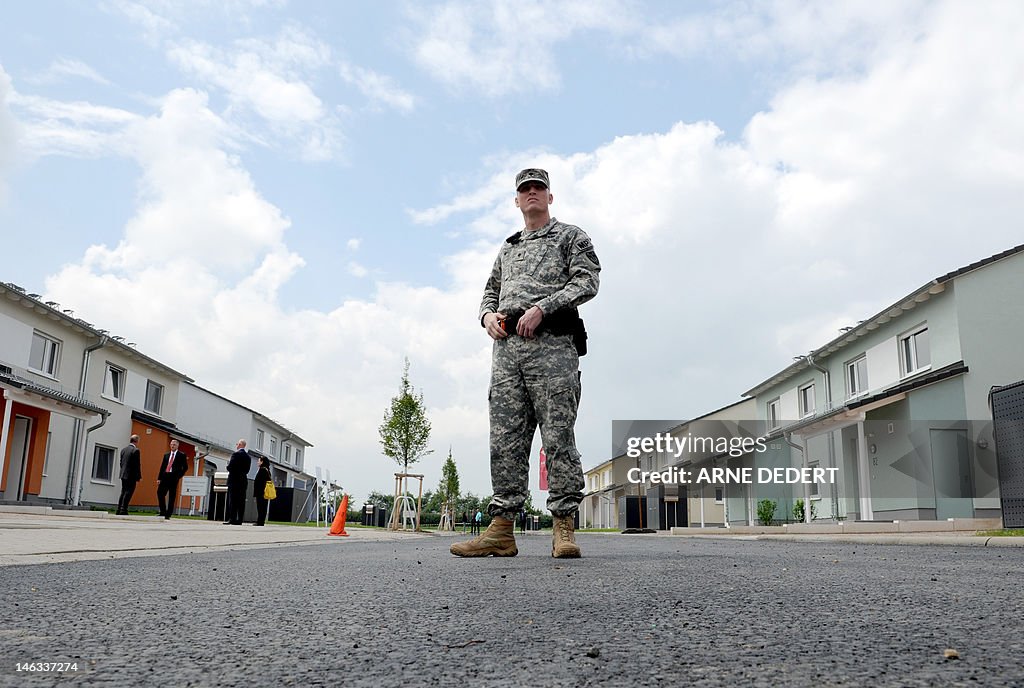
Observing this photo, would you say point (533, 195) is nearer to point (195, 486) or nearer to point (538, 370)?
point (538, 370)

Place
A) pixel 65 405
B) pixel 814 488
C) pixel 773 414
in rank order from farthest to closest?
pixel 773 414 < pixel 814 488 < pixel 65 405

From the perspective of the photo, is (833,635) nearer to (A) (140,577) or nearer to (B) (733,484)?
(A) (140,577)

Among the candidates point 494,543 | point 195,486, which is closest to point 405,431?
point 195,486

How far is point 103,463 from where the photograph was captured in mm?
27250

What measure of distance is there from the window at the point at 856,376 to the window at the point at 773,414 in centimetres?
688

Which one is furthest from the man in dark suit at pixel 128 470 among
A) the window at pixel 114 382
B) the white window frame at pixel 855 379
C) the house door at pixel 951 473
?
the white window frame at pixel 855 379

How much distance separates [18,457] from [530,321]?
2228cm

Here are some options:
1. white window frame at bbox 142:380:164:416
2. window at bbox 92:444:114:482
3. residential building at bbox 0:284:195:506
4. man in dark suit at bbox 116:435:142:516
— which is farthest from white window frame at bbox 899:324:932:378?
white window frame at bbox 142:380:164:416

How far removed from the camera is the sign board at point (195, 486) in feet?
93.4

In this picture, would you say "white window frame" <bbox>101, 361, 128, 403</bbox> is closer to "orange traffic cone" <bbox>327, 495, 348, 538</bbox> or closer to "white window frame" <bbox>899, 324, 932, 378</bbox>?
"orange traffic cone" <bbox>327, 495, 348, 538</bbox>

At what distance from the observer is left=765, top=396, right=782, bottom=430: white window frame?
103 feet

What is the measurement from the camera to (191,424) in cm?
3925

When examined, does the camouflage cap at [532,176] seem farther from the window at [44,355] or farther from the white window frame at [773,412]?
the white window frame at [773,412]

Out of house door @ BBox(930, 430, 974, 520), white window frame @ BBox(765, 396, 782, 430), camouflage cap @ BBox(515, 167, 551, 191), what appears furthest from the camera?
white window frame @ BBox(765, 396, 782, 430)
